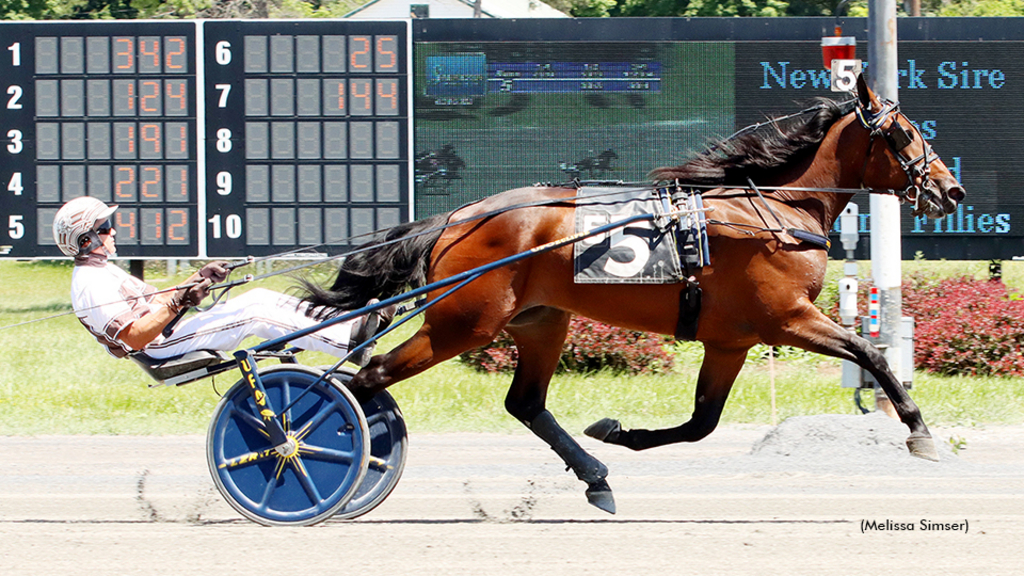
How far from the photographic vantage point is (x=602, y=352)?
1025 cm

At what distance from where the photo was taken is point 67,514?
5.49 m

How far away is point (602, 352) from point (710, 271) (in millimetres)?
4958

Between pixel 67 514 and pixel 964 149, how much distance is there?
8.94 meters

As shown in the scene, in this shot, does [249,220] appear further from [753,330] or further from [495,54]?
[753,330]

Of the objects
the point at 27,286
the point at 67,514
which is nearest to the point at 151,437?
the point at 67,514

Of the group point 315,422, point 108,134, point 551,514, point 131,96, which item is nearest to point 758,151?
point 551,514

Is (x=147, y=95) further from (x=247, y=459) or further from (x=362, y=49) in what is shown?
(x=247, y=459)

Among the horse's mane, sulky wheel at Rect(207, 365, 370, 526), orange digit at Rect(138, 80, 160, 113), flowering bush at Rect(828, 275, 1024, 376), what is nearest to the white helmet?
sulky wheel at Rect(207, 365, 370, 526)

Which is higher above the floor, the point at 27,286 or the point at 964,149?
the point at 964,149

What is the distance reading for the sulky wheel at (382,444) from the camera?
5.36 m

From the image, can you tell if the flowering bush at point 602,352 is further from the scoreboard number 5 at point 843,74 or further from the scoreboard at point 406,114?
the scoreboard number 5 at point 843,74

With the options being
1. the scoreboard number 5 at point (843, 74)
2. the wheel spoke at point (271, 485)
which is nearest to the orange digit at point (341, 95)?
the scoreboard number 5 at point (843, 74)

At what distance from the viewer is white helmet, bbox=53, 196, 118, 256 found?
511cm

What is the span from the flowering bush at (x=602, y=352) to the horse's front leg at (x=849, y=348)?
4882 mm
